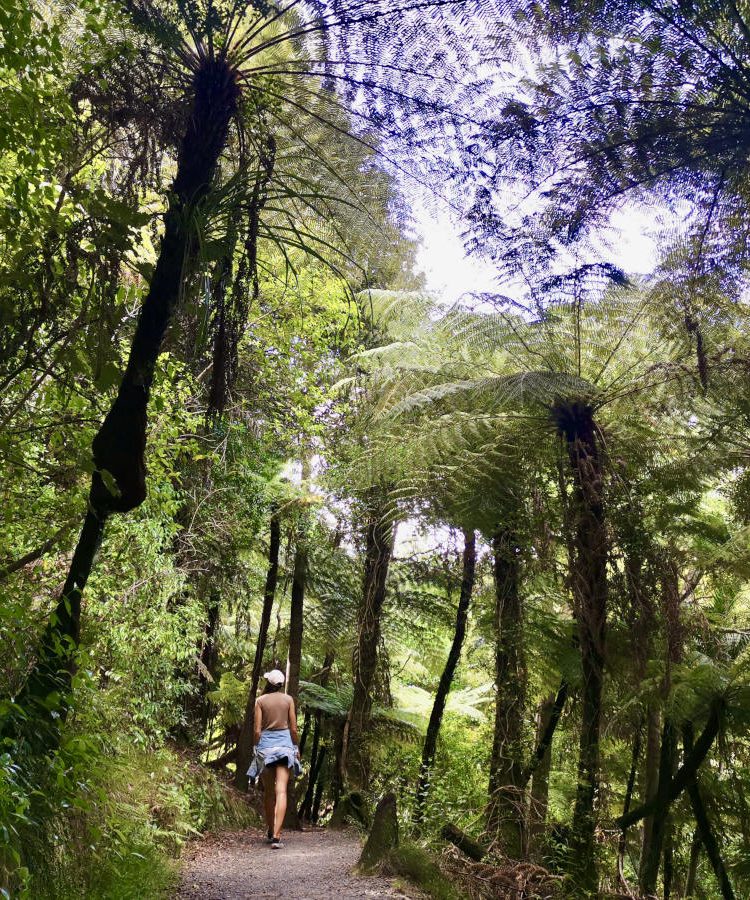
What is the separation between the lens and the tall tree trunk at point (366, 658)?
351 inches

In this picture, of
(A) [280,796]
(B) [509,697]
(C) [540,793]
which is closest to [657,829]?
(C) [540,793]

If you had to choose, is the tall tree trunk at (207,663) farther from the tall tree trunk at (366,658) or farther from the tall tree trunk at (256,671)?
the tall tree trunk at (366,658)

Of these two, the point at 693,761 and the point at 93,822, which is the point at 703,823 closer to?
the point at 693,761

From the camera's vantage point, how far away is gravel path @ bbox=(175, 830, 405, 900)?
463 centimetres

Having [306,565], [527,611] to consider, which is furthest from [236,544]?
[527,611]

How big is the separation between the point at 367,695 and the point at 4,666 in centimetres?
554

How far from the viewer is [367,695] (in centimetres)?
894

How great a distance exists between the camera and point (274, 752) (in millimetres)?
6707

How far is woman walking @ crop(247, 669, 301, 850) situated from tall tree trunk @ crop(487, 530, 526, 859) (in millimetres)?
1782

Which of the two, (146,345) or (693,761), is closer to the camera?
(146,345)

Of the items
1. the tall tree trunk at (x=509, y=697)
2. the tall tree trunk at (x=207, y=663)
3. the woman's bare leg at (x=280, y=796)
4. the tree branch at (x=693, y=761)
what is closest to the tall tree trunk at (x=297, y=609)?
the tall tree trunk at (x=207, y=663)

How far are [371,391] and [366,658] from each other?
123 inches

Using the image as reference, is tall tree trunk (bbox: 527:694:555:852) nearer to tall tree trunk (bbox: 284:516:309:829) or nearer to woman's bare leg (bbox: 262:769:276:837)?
woman's bare leg (bbox: 262:769:276:837)

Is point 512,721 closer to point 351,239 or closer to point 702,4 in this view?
point 351,239
